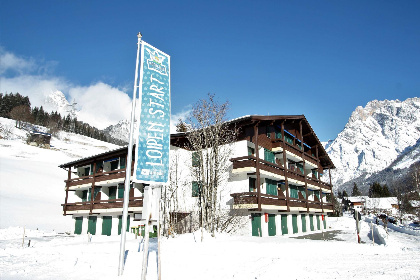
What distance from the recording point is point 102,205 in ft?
99.9

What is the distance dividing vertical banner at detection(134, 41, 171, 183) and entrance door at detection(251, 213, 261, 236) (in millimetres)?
16727

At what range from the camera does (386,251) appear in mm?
15852

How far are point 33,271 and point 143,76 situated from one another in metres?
7.18

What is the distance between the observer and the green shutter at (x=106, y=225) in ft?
101

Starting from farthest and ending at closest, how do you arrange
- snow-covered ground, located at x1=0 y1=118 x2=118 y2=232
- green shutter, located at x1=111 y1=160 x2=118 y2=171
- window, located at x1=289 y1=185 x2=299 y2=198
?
snow-covered ground, located at x1=0 y1=118 x2=118 y2=232 < green shutter, located at x1=111 y1=160 x2=118 y2=171 < window, located at x1=289 y1=185 x2=299 y2=198

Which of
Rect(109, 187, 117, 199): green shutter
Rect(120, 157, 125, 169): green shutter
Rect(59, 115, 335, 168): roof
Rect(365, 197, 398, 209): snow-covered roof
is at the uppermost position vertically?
Rect(59, 115, 335, 168): roof

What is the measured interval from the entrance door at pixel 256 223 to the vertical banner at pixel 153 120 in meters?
16.7

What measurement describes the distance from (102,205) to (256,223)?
16.6 metres

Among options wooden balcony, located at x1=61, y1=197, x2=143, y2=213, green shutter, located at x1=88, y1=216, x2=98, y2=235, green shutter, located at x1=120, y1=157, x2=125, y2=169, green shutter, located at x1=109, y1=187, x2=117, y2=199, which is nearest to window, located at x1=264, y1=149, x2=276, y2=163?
wooden balcony, located at x1=61, y1=197, x2=143, y2=213

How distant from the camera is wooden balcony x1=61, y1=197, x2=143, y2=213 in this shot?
27380 mm

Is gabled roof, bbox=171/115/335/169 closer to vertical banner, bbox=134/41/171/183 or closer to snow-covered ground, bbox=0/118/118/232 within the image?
vertical banner, bbox=134/41/171/183

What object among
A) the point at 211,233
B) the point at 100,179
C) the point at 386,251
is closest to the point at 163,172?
the point at 211,233

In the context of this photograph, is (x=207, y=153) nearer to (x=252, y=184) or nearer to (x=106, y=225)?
(x=252, y=184)

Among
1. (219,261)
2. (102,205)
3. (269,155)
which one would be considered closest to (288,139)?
(269,155)
